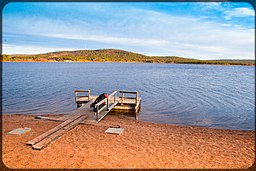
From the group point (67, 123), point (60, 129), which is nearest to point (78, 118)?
point (67, 123)

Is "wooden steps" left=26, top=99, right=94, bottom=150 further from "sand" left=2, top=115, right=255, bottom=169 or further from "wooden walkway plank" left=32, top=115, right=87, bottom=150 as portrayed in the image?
"sand" left=2, top=115, right=255, bottom=169

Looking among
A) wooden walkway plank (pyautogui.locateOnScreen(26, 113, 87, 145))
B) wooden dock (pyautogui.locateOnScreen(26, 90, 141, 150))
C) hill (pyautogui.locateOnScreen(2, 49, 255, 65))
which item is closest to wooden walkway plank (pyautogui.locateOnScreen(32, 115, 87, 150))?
wooden dock (pyautogui.locateOnScreen(26, 90, 141, 150))

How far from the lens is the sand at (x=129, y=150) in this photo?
591 centimetres

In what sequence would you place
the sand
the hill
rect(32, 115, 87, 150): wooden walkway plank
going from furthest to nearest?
the hill < rect(32, 115, 87, 150): wooden walkway plank < the sand

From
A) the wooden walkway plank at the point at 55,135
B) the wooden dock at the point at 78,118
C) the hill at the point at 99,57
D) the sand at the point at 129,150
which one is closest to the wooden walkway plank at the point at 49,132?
the wooden dock at the point at 78,118

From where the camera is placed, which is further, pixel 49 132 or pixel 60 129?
pixel 60 129

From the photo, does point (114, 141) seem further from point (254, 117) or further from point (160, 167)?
point (254, 117)

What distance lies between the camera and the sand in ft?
19.4

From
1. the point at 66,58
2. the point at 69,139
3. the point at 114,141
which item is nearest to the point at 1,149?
the point at 69,139

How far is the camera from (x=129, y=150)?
6949mm

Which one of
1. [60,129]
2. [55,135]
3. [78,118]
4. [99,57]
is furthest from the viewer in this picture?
[99,57]

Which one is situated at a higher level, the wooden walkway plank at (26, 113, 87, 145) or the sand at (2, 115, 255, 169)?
the wooden walkway plank at (26, 113, 87, 145)

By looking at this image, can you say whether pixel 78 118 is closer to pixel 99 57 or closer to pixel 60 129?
pixel 60 129

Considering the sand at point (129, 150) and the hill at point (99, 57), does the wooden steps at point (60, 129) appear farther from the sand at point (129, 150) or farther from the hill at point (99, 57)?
the hill at point (99, 57)
